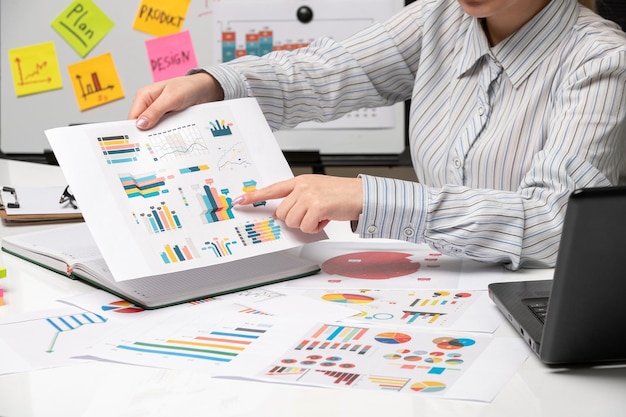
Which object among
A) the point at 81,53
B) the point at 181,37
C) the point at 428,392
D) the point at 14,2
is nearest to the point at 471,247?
the point at 428,392

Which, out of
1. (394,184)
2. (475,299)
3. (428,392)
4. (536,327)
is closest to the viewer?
(428,392)

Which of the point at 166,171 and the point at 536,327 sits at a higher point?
the point at 166,171

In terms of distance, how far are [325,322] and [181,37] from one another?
1.48 meters

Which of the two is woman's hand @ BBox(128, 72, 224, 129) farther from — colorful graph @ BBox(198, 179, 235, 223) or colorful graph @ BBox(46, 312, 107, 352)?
colorful graph @ BBox(46, 312, 107, 352)

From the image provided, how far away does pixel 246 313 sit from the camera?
924 mm

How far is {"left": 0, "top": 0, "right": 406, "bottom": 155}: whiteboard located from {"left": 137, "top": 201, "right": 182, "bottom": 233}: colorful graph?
1.24m

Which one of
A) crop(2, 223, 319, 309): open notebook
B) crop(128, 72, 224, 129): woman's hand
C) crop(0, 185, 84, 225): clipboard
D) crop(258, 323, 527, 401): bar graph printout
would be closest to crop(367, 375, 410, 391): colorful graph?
crop(258, 323, 527, 401): bar graph printout

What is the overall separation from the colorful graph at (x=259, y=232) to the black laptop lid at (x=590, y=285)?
1.27 feet

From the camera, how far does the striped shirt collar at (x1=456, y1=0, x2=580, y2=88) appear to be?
4.00ft

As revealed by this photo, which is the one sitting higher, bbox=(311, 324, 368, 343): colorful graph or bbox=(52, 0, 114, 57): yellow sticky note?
bbox=(52, 0, 114, 57): yellow sticky note

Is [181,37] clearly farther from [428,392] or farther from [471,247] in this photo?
[428,392]

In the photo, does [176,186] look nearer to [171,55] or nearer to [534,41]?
[534,41]

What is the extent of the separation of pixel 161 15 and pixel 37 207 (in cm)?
97

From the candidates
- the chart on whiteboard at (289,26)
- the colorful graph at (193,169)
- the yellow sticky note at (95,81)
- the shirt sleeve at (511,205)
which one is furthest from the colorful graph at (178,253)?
the yellow sticky note at (95,81)
